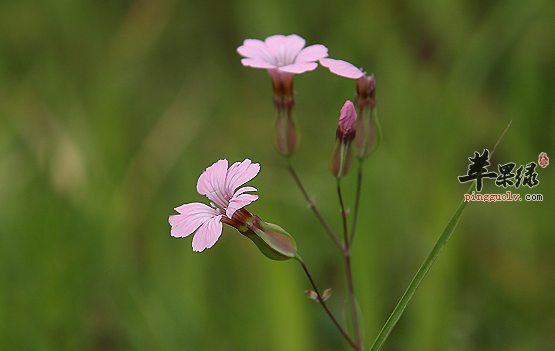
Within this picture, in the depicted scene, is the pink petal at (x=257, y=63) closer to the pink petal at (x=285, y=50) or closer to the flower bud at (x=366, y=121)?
the pink petal at (x=285, y=50)

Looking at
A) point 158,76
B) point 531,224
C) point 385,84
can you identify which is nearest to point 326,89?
point 385,84

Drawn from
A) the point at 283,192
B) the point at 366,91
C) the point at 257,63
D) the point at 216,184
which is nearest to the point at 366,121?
the point at 366,91

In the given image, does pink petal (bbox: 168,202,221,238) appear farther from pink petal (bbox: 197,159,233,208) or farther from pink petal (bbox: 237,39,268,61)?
pink petal (bbox: 237,39,268,61)

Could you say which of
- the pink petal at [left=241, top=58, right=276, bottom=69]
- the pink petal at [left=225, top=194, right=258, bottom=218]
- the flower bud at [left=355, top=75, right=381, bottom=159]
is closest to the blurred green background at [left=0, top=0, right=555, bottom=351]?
the flower bud at [left=355, top=75, right=381, bottom=159]

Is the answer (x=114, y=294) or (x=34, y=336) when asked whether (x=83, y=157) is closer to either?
(x=114, y=294)

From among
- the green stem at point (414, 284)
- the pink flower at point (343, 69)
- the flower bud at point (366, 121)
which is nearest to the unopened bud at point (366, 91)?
the flower bud at point (366, 121)

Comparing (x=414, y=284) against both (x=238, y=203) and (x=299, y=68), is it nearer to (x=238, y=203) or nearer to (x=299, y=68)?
(x=238, y=203)
